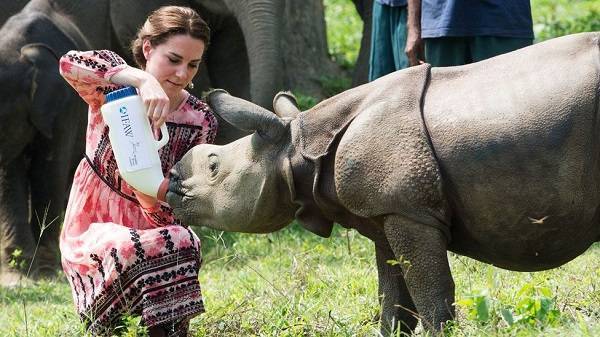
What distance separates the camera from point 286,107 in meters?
5.08

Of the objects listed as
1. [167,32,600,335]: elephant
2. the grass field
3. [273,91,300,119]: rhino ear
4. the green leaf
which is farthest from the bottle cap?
the green leaf

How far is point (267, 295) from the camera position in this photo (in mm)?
6191

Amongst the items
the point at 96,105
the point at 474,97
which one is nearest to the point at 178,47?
the point at 96,105

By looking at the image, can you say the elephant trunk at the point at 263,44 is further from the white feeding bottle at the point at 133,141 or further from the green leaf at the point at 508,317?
the green leaf at the point at 508,317

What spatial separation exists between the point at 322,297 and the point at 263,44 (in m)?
3.38

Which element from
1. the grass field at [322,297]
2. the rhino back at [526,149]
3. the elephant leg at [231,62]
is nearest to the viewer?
the rhino back at [526,149]

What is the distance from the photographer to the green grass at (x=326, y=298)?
4875 mm

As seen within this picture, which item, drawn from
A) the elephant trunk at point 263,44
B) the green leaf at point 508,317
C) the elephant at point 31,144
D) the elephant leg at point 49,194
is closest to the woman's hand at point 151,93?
the green leaf at point 508,317

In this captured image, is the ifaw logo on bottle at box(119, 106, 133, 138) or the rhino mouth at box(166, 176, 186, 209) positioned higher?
the ifaw logo on bottle at box(119, 106, 133, 138)

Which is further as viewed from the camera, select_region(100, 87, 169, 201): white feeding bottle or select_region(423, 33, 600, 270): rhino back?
select_region(100, 87, 169, 201): white feeding bottle

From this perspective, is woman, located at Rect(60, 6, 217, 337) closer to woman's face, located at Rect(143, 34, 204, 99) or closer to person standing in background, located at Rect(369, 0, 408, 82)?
woman's face, located at Rect(143, 34, 204, 99)

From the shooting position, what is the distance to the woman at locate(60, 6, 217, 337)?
17.0 feet

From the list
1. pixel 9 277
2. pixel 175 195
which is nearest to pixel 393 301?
pixel 175 195

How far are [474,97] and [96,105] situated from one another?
165 centimetres
